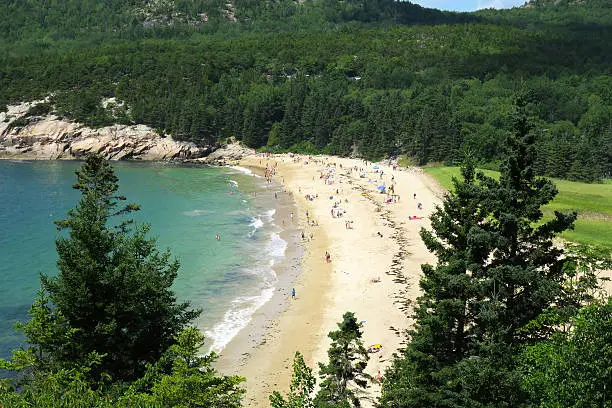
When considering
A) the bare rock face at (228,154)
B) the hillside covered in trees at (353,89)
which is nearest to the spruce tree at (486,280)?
the hillside covered in trees at (353,89)

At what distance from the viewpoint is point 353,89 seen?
131125 mm

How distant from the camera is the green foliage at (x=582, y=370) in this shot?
9.48 m

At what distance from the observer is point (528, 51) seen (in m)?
156

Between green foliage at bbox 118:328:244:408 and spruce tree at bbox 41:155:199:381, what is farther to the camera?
spruce tree at bbox 41:155:199:381

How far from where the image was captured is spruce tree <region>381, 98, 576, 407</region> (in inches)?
565

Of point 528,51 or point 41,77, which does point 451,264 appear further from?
point 528,51

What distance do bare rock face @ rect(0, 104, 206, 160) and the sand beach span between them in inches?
1996

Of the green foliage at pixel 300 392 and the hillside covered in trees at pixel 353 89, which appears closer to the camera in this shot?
the green foliage at pixel 300 392

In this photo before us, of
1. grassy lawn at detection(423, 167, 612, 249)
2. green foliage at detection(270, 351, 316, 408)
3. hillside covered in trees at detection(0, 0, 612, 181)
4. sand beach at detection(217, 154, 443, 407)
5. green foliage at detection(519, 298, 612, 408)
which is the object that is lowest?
sand beach at detection(217, 154, 443, 407)

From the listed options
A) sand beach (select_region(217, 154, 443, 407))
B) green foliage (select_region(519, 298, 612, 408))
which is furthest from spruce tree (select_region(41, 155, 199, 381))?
green foliage (select_region(519, 298, 612, 408))

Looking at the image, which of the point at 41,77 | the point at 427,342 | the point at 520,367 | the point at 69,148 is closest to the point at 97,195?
the point at 427,342

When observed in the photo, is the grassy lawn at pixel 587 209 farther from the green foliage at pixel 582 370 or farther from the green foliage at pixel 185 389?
the green foliage at pixel 185 389

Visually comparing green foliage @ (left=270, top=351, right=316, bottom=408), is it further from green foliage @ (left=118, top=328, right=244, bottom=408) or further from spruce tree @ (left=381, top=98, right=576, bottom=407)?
spruce tree @ (left=381, top=98, right=576, bottom=407)

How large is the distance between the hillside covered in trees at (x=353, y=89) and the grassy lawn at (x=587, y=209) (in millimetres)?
13115
